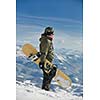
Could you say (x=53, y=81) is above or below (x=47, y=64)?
below

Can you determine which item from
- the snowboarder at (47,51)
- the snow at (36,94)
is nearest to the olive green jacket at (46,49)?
the snowboarder at (47,51)

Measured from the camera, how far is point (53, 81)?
173 cm

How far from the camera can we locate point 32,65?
1.73m

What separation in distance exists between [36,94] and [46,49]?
319 millimetres

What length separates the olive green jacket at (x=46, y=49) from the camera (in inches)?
68.1

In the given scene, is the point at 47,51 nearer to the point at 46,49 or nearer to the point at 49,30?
the point at 46,49

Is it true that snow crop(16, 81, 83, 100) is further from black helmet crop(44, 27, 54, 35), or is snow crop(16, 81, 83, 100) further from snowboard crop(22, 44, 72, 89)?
black helmet crop(44, 27, 54, 35)

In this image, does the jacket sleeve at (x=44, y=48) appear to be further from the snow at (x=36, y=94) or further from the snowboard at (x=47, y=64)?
the snow at (x=36, y=94)

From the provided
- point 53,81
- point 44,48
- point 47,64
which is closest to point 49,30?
point 44,48

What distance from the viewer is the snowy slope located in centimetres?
170

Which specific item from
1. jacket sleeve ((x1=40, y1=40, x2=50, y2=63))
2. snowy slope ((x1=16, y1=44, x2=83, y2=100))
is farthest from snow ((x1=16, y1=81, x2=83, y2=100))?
jacket sleeve ((x1=40, y1=40, x2=50, y2=63))

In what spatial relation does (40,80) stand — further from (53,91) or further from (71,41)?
(71,41)

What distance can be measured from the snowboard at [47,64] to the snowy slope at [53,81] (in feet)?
0.08
